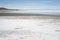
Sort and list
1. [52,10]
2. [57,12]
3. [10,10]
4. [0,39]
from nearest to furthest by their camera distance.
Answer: [0,39], [57,12], [52,10], [10,10]

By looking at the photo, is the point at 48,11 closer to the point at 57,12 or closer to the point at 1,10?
the point at 57,12

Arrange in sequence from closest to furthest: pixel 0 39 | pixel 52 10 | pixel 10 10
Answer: pixel 0 39 → pixel 52 10 → pixel 10 10

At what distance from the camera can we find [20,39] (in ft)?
4.83

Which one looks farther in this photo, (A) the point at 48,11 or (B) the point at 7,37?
(A) the point at 48,11

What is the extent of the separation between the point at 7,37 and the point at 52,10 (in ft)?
9.63

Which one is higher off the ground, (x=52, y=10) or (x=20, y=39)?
(x=52, y=10)

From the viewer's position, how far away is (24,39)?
1474 millimetres

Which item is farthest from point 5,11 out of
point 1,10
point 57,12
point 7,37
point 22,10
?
point 7,37

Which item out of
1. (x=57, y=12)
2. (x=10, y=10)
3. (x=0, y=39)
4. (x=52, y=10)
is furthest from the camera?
(x=10, y=10)

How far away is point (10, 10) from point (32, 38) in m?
3.24

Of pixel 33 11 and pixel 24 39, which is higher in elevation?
pixel 33 11

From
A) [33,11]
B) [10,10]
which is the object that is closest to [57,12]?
[33,11]

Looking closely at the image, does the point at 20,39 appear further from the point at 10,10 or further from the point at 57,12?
the point at 10,10

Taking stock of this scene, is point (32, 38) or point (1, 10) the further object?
point (1, 10)
